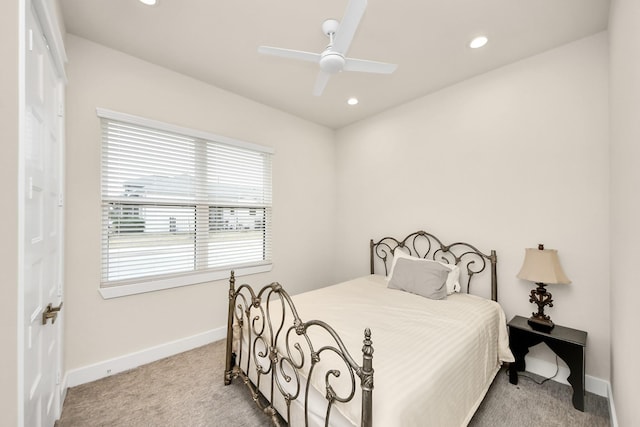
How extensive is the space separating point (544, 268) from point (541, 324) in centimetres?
46

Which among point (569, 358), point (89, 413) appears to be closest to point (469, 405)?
point (569, 358)

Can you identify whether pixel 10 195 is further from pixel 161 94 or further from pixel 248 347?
pixel 161 94

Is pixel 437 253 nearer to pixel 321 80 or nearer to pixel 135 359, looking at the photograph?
pixel 321 80

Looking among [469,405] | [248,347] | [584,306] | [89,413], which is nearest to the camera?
[469,405]

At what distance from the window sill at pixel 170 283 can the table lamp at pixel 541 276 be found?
2.73 m

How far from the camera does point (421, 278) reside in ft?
8.71

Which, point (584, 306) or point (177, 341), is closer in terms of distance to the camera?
point (584, 306)

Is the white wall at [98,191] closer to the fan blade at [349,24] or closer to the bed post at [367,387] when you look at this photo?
the fan blade at [349,24]

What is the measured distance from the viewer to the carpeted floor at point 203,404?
179 centimetres

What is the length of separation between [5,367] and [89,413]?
1489mm

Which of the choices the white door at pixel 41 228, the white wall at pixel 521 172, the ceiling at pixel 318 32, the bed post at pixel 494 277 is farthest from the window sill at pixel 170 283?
the bed post at pixel 494 277

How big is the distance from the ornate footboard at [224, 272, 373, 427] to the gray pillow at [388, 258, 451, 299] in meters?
1.28

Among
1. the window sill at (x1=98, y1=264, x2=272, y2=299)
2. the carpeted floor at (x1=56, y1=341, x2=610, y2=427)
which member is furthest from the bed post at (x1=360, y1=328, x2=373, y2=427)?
the window sill at (x1=98, y1=264, x2=272, y2=299)

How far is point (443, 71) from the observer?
8.70 ft
